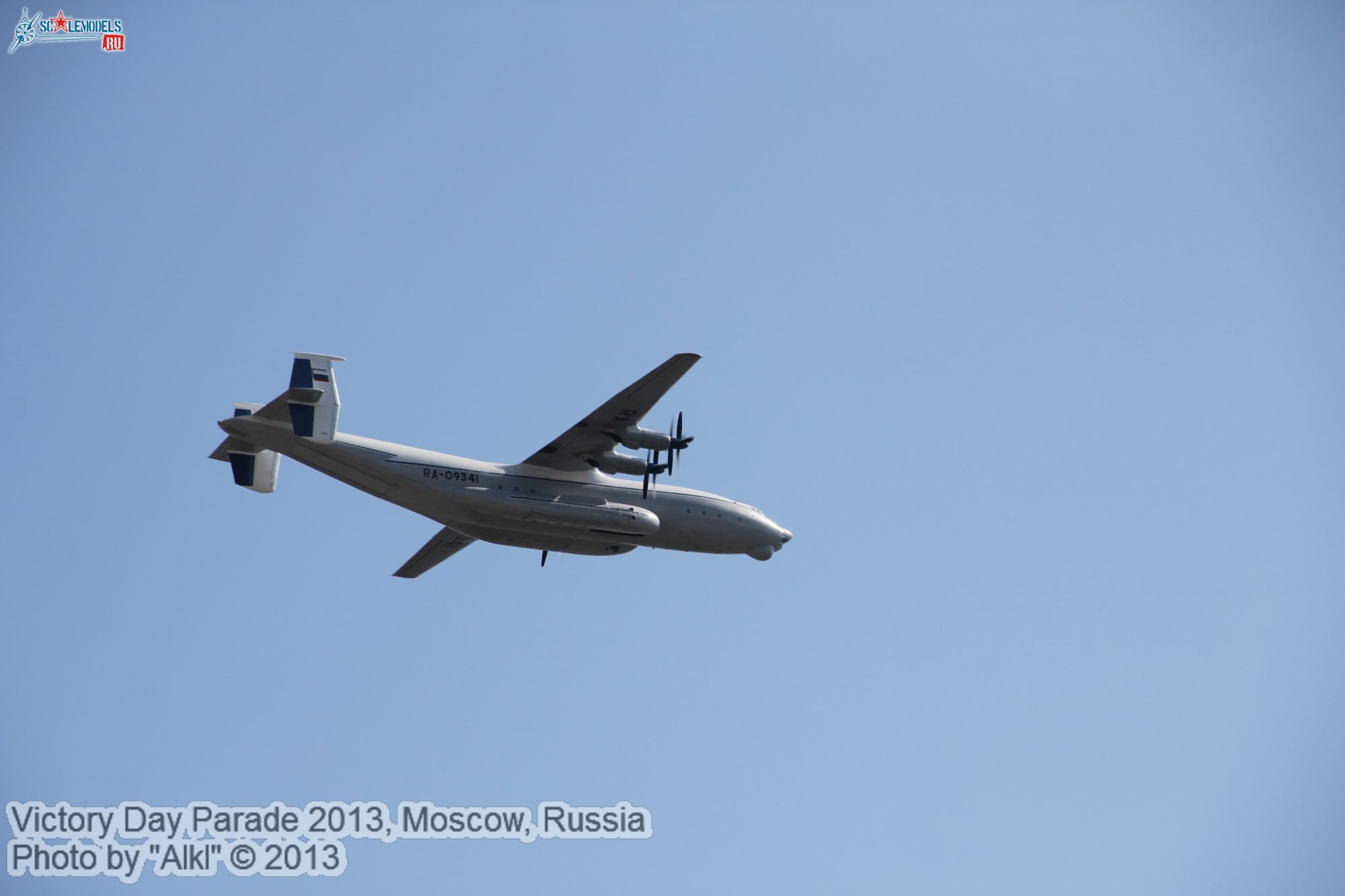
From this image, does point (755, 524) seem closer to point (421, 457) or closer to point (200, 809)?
point (421, 457)

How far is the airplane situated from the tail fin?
23 mm

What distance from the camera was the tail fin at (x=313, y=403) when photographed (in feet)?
105

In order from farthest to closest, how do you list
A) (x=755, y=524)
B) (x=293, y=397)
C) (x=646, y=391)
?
(x=755, y=524), (x=646, y=391), (x=293, y=397)

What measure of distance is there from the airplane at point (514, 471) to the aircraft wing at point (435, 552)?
14.1 feet

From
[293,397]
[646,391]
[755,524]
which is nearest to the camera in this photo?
[293,397]

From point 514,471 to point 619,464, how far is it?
2.79 metres

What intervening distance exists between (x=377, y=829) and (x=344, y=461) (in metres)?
9.07

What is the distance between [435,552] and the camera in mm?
40781

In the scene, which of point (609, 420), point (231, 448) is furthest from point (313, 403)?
point (609, 420)

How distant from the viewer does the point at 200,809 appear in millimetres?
32750

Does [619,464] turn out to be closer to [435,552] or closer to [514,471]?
[514,471]

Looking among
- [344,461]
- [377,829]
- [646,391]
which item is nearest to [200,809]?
[377,829]

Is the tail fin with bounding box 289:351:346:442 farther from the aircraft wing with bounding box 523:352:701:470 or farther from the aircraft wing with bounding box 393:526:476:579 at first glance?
the aircraft wing with bounding box 393:526:476:579

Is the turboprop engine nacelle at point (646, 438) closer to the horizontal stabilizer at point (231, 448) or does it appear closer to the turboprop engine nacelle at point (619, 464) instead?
the turboprop engine nacelle at point (619, 464)
